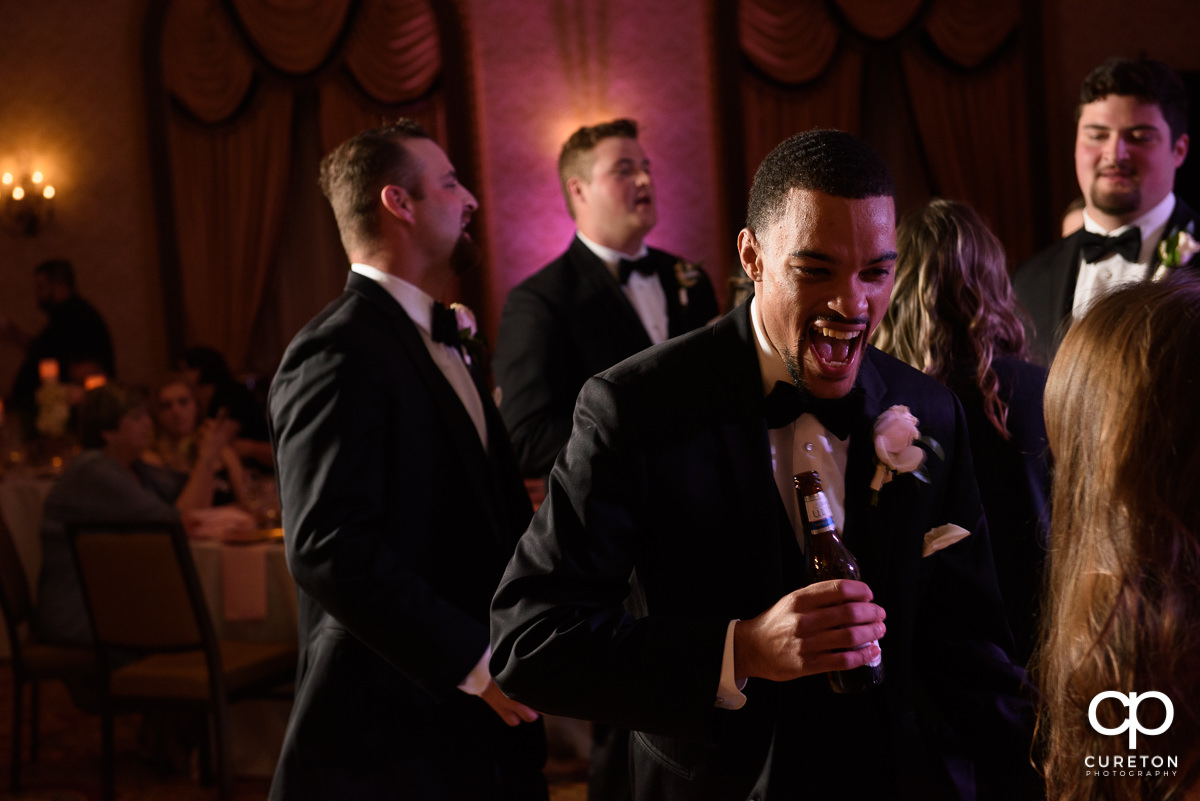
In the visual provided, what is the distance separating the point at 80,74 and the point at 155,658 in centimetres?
550

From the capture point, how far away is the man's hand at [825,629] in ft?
4.02

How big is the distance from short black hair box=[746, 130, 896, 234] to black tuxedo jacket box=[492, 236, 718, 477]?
5.59ft

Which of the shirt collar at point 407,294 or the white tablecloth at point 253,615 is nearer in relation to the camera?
the shirt collar at point 407,294

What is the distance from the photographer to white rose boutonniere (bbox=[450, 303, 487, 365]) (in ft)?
7.95

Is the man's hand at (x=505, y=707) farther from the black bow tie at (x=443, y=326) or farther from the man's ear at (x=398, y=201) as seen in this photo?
the man's ear at (x=398, y=201)

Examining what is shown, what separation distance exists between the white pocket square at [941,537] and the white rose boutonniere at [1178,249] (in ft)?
5.92

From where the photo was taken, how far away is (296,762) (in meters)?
2.04

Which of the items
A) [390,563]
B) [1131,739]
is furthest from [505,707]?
[1131,739]

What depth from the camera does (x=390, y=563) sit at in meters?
1.98

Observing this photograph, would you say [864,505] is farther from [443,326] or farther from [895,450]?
[443,326]

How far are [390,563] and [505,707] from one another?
34cm

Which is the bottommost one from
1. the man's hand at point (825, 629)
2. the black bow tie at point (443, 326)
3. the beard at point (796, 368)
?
the man's hand at point (825, 629)

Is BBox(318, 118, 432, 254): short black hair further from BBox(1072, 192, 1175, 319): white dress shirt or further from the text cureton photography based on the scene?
BBox(1072, 192, 1175, 319): white dress shirt

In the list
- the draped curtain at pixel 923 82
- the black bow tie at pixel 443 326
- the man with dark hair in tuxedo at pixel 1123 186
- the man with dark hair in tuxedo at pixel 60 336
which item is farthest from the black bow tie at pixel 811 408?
the man with dark hair in tuxedo at pixel 60 336
